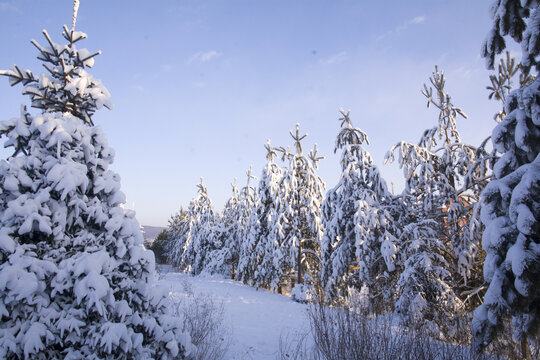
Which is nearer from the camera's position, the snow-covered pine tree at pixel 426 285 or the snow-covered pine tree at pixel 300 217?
the snow-covered pine tree at pixel 426 285

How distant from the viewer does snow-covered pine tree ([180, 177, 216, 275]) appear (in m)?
26.7

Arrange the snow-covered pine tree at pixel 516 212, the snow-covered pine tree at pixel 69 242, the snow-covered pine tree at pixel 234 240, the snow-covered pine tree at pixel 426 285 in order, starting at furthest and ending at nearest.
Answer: the snow-covered pine tree at pixel 234 240 < the snow-covered pine tree at pixel 426 285 < the snow-covered pine tree at pixel 69 242 < the snow-covered pine tree at pixel 516 212

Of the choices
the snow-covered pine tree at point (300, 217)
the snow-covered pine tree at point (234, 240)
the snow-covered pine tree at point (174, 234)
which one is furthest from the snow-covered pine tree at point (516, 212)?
the snow-covered pine tree at point (174, 234)

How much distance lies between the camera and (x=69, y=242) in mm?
3025

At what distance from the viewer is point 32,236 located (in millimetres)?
2904

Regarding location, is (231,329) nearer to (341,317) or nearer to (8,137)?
(341,317)

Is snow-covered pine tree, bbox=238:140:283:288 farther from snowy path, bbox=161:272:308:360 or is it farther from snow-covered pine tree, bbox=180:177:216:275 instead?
A: snow-covered pine tree, bbox=180:177:216:275

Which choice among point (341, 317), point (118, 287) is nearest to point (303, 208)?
point (341, 317)

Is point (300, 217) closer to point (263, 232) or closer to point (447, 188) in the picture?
point (263, 232)

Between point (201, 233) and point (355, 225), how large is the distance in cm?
1977

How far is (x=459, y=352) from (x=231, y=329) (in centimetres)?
550

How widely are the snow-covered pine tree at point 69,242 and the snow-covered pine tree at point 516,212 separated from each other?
3196 millimetres

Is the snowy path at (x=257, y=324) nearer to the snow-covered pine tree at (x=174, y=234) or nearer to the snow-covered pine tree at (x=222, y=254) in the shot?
the snow-covered pine tree at (x=222, y=254)

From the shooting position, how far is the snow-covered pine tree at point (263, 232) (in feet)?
54.4
